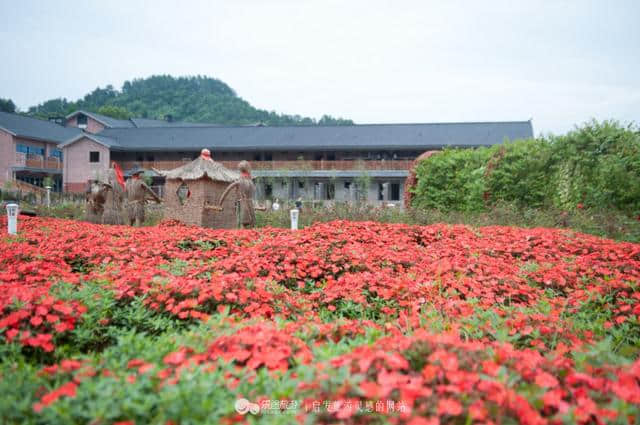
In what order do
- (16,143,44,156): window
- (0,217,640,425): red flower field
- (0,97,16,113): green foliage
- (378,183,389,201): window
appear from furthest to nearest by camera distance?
(0,97,16,113): green foliage → (16,143,44,156): window → (378,183,389,201): window → (0,217,640,425): red flower field

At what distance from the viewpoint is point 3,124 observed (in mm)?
38688

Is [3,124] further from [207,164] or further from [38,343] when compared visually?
[38,343]

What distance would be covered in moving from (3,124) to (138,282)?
139ft

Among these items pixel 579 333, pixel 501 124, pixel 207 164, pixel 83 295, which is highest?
pixel 501 124

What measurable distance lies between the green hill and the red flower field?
204 ft

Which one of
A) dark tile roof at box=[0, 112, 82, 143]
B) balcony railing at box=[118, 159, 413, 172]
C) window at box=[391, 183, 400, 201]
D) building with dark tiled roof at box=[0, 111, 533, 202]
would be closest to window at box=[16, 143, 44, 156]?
dark tile roof at box=[0, 112, 82, 143]

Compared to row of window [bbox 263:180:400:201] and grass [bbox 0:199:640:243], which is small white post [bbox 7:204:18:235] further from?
row of window [bbox 263:180:400:201]

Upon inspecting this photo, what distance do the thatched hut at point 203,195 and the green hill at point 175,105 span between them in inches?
2205

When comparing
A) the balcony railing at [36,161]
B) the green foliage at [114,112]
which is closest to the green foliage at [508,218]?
the balcony railing at [36,161]

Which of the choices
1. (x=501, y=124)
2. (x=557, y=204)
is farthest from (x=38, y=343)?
(x=501, y=124)

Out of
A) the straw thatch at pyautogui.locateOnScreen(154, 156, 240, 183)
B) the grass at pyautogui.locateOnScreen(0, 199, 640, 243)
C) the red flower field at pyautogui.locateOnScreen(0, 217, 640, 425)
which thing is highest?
the straw thatch at pyautogui.locateOnScreen(154, 156, 240, 183)

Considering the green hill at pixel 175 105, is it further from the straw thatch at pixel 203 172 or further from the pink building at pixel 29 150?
the straw thatch at pixel 203 172

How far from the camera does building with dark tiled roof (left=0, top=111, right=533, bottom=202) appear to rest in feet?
115

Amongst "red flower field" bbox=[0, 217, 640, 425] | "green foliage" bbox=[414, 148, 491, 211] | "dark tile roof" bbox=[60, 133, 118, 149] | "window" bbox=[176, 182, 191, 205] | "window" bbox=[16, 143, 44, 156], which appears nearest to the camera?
"red flower field" bbox=[0, 217, 640, 425]
